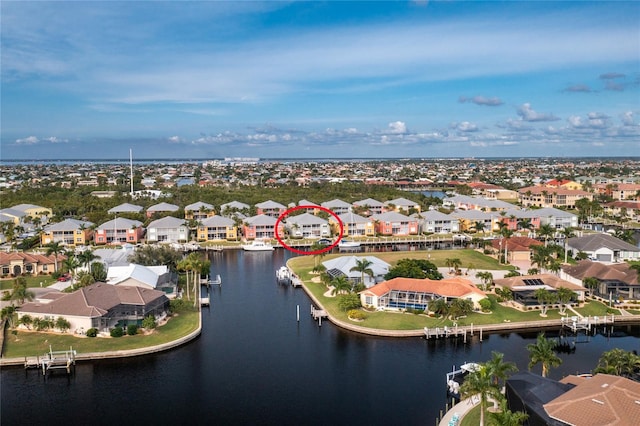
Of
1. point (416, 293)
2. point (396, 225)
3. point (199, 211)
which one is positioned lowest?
point (416, 293)

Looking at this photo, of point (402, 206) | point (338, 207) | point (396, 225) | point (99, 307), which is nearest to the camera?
point (99, 307)

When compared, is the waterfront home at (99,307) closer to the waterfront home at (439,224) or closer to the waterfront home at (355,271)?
the waterfront home at (355,271)

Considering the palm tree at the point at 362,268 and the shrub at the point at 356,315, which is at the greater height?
the palm tree at the point at 362,268

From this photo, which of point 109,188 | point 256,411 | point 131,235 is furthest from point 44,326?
point 109,188

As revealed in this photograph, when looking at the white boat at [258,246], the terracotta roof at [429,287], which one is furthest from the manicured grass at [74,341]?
the white boat at [258,246]

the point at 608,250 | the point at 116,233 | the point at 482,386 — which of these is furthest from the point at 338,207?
the point at 482,386

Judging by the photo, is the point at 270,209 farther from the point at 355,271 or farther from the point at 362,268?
the point at 362,268
